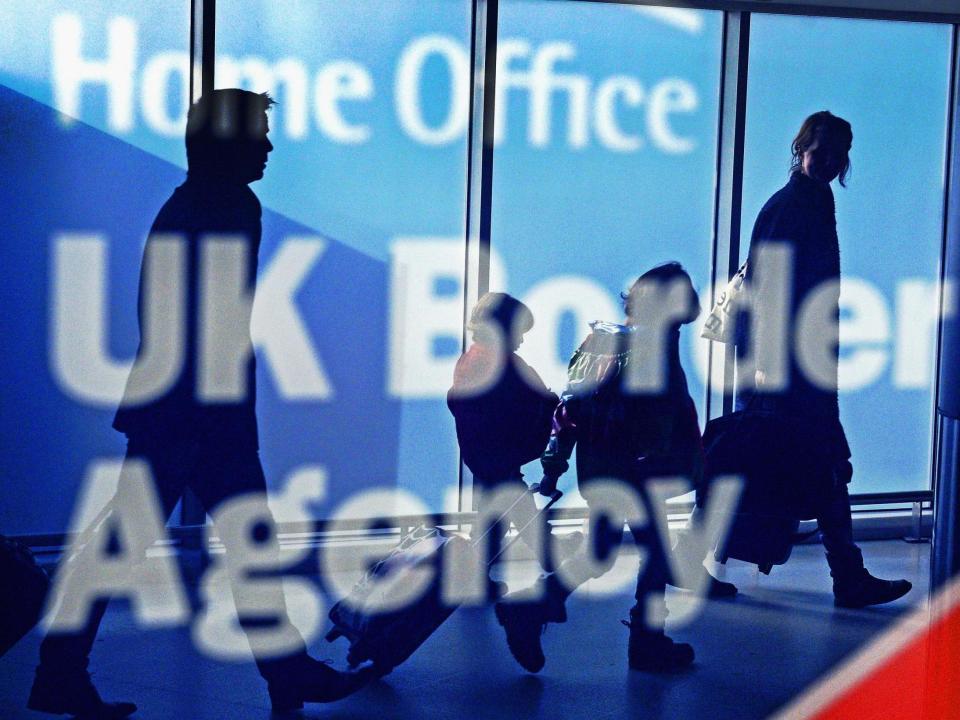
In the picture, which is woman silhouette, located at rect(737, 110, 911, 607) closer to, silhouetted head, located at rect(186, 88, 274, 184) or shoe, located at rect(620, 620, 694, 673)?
shoe, located at rect(620, 620, 694, 673)

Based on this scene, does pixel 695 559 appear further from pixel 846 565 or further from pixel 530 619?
pixel 530 619

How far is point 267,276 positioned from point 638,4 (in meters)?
2.14

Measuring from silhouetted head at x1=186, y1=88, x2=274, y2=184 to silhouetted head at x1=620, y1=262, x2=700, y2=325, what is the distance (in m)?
1.42

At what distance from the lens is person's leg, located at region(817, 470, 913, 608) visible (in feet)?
18.5

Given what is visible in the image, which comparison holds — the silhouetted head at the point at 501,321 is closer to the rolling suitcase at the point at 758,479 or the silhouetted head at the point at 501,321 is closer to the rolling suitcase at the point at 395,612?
the rolling suitcase at the point at 395,612

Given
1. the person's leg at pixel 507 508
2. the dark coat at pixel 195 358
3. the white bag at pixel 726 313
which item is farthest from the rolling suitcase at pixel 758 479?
the dark coat at pixel 195 358

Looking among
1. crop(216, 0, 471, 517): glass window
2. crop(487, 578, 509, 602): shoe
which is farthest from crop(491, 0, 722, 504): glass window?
crop(487, 578, 509, 602): shoe

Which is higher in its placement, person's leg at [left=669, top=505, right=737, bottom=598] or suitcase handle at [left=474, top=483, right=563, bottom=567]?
suitcase handle at [left=474, top=483, right=563, bottom=567]

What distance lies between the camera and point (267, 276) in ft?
19.9

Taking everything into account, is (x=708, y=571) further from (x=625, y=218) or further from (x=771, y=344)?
(x=625, y=218)

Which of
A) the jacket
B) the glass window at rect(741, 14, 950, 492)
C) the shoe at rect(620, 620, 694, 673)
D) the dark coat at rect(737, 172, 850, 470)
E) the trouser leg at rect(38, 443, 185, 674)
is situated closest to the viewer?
the trouser leg at rect(38, 443, 185, 674)

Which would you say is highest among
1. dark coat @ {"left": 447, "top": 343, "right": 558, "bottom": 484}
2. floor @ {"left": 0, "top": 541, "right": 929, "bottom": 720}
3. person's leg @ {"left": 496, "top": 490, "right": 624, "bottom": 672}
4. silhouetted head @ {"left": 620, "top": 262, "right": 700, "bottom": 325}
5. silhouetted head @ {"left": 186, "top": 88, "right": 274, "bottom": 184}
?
silhouetted head @ {"left": 186, "top": 88, "right": 274, "bottom": 184}

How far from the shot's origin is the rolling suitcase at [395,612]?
4355mm

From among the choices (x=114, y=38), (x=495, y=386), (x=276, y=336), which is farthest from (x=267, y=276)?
(x=495, y=386)
